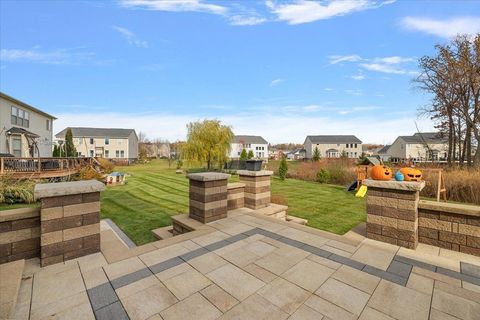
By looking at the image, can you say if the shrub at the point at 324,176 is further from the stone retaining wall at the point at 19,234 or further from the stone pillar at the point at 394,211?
the stone retaining wall at the point at 19,234

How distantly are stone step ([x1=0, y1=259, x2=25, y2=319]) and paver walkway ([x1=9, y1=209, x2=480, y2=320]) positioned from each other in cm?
8

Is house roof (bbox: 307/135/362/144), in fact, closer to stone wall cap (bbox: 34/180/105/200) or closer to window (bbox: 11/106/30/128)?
window (bbox: 11/106/30/128)

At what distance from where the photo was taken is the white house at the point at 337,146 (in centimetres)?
5931

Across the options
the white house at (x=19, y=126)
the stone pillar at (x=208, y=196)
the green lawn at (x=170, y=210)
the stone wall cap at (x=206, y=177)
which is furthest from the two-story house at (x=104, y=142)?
the stone wall cap at (x=206, y=177)

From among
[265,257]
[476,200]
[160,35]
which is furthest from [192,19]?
[476,200]

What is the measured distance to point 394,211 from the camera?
148 inches

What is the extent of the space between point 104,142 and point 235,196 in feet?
145

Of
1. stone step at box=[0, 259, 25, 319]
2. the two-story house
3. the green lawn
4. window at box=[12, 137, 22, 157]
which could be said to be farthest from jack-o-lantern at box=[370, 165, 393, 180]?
the two-story house

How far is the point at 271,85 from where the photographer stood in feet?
57.2

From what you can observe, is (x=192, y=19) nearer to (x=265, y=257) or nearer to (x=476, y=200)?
(x=265, y=257)

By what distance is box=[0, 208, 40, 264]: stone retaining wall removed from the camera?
2.89 m

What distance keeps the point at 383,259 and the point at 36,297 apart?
4.32 metres

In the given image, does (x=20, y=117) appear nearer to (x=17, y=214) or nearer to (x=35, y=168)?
(x=35, y=168)

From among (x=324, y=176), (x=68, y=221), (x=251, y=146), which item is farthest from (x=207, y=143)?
(x=251, y=146)
